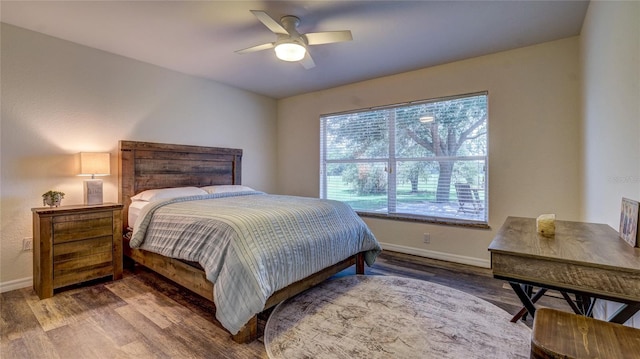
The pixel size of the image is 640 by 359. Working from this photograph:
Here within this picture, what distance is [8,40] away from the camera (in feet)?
8.27

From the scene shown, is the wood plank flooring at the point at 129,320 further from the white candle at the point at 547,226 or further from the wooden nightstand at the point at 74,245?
the white candle at the point at 547,226

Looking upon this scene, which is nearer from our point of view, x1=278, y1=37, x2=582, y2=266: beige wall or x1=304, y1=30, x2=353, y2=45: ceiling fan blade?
x1=304, y1=30, x2=353, y2=45: ceiling fan blade

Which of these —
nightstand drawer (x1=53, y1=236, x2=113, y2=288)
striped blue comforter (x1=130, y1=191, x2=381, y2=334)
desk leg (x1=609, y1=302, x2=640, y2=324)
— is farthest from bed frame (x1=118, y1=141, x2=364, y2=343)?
desk leg (x1=609, y1=302, x2=640, y2=324)

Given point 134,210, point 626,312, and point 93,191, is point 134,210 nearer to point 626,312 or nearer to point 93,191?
point 93,191

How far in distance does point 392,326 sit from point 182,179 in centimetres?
306

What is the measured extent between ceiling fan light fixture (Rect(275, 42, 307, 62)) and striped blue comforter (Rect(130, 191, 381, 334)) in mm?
1311

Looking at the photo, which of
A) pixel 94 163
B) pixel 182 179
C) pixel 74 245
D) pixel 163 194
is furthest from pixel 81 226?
pixel 182 179

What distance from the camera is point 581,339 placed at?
0.86 m

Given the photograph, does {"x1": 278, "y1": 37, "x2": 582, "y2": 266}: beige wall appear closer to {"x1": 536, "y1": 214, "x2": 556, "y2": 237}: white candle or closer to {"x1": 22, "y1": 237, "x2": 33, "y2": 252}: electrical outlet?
{"x1": 536, "y1": 214, "x2": 556, "y2": 237}: white candle

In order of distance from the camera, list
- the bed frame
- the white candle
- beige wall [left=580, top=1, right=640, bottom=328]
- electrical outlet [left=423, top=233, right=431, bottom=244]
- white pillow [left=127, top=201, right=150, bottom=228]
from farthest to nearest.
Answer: electrical outlet [left=423, top=233, right=431, bottom=244], white pillow [left=127, top=201, right=150, bottom=228], the bed frame, the white candle, beige wall [left=580, top=1, right=640, bottom=328]

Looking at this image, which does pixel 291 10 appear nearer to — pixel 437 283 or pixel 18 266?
pixel 437 283

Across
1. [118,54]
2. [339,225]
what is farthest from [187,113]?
[339,225]

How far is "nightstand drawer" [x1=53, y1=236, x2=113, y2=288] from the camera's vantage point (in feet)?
8.11

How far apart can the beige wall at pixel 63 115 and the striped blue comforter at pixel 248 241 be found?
1.03 meters
